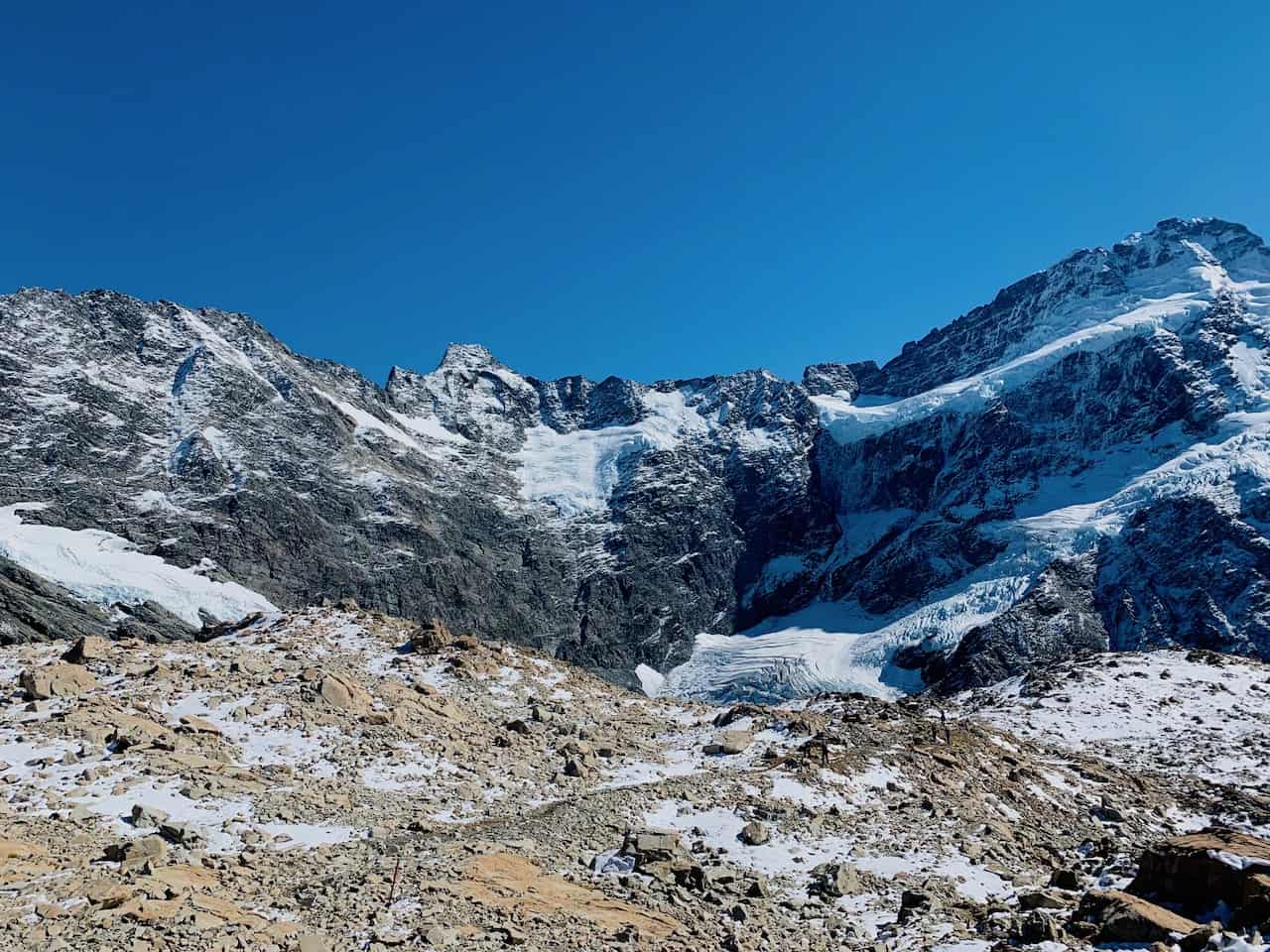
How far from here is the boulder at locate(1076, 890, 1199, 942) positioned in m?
13.2

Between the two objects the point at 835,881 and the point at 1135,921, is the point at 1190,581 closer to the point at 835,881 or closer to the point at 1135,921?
the point at 835,881

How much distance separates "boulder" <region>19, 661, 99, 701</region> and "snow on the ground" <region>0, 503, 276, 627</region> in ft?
321

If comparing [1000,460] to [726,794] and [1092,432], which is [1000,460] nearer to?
[1092,432]

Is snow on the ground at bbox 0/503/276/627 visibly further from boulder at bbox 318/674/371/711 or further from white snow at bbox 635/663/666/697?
boulder at bbox 318/674/371/711

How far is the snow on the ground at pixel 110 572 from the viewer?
119812 millimetres

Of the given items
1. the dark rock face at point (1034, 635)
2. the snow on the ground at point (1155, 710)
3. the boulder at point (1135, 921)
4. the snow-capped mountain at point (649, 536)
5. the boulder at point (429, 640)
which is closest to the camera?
the boulder at point (1135, 921)

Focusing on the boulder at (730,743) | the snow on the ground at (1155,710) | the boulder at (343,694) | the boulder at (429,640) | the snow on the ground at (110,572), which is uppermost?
the snow on the ground at (110,572)

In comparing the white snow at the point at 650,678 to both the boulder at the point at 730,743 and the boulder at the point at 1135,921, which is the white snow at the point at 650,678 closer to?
the boulder at the point at 730,743

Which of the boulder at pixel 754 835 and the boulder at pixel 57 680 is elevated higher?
the boulder at pixel 57 680

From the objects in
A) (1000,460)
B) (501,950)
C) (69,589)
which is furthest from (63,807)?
(1000,460)

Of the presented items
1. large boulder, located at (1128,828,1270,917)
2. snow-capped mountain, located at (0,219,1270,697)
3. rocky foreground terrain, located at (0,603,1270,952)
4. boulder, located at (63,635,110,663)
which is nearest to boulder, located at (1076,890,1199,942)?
rocky foreground terrain, located at (0,603,1270,952)

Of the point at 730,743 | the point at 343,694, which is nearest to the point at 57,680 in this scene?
the point at 343,694

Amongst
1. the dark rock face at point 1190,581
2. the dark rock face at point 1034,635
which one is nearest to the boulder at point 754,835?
the dark rock face at point 1034,635

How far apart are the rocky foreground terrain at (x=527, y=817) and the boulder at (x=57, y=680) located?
0.27 ft
